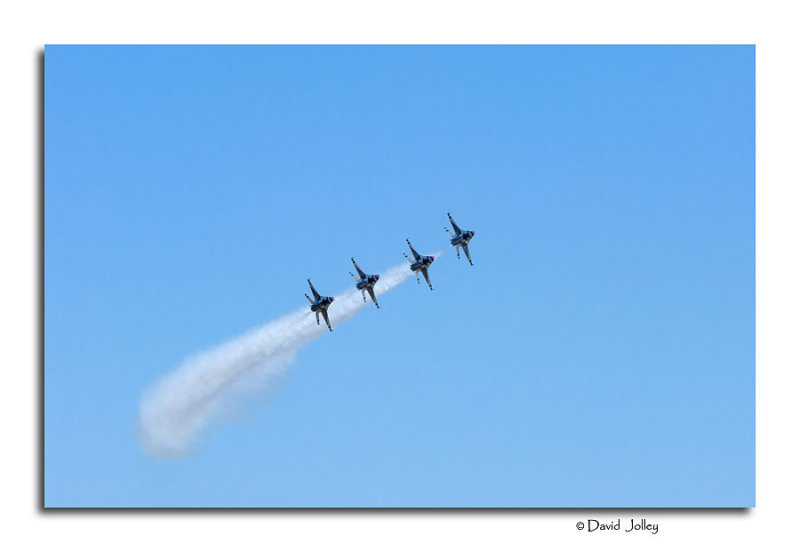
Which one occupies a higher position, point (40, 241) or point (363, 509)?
point (40, 241)

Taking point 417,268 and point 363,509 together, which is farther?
point 417,268

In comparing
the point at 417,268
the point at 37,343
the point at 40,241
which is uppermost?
the point at 417,268

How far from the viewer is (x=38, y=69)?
83.8 meters
